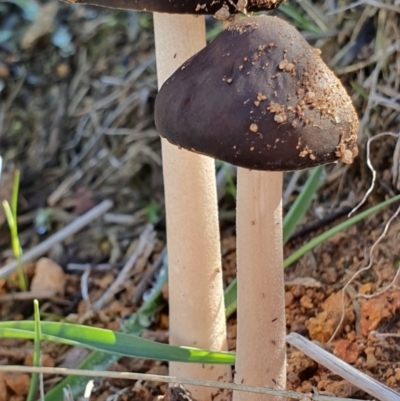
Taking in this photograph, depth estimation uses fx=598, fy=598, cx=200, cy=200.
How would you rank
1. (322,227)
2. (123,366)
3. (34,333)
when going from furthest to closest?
1. (322,227)
2. (123,366)
3. (34,333)

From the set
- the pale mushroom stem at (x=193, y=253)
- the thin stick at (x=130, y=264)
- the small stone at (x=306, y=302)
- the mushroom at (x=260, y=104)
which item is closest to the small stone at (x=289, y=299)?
the small stone at (x=306, y=302)

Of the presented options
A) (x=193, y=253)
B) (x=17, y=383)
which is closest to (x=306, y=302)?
(x=193, y=253)

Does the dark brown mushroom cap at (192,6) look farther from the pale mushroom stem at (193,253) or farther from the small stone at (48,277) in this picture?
the small stone at (48,277)

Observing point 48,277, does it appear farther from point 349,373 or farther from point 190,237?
point 349,373

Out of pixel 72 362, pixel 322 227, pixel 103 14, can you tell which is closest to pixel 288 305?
pixel 322 227

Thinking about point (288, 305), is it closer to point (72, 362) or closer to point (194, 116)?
point (72, 362)

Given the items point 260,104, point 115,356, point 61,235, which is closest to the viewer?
point 260,104

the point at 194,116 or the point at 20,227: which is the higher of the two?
the point at 194,116
